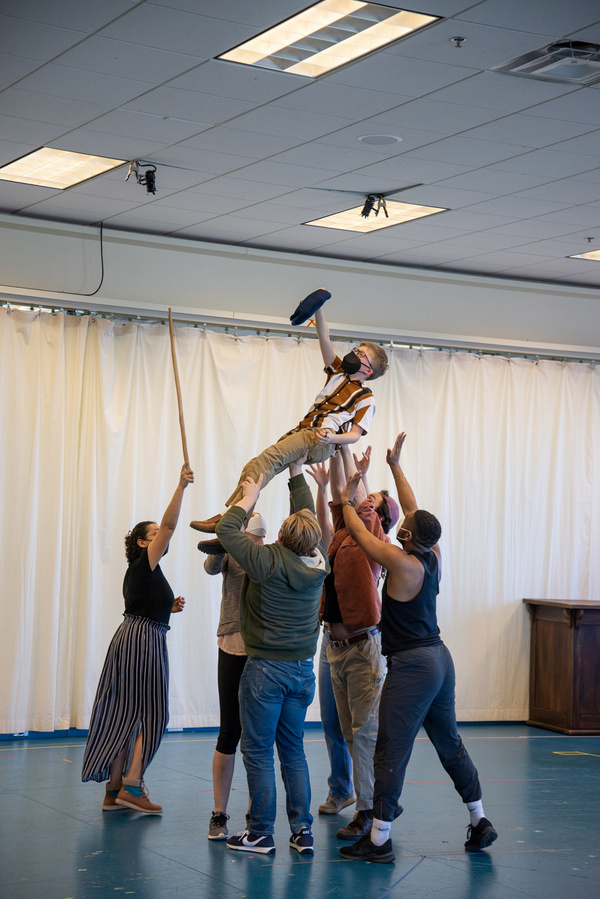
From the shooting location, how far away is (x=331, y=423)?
450 cm

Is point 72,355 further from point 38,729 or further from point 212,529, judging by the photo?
point 212,529

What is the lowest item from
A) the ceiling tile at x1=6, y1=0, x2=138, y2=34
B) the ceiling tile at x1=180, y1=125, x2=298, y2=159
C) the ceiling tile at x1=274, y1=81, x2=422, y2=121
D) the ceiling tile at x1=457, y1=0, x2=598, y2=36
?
the ceiling tile at x1=6, y1=0, x2=138, y2=34

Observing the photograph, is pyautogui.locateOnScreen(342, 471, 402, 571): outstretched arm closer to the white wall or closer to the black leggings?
the black leggings

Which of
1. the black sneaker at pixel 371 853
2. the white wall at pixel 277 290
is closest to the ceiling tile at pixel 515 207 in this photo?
the white wall at pixel 277 290

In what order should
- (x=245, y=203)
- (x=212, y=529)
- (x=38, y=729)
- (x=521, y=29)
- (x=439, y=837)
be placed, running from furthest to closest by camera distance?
(x=38, y=729) < (x=245, y=203) < (x=439, y=837) < (x=212, y=529) < (x=521, y=29)

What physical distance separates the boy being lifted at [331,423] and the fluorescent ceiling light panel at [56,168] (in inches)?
82.6

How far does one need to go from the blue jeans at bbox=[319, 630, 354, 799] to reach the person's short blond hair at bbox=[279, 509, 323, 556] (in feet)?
3.12

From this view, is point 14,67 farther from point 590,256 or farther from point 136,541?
point 590,256

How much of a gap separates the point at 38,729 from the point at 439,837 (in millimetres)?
3236

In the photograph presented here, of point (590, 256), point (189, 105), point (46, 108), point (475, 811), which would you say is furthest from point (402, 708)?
point (590, 256)

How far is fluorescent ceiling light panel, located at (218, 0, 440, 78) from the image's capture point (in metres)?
4.01

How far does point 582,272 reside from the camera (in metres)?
8.16

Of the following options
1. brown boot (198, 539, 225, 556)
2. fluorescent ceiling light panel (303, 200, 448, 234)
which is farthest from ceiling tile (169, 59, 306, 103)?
brown boot (198, 539, 225, 556)

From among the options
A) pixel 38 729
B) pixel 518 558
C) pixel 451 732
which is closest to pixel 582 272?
pixel 518 558
